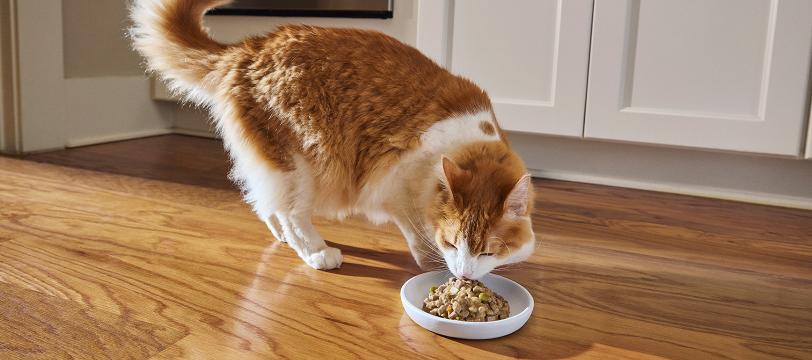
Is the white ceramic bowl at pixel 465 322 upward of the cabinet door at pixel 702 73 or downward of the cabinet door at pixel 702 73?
downward

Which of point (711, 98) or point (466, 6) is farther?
point (466, 6)

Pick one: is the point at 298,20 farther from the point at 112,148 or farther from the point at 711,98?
the point at 711,98

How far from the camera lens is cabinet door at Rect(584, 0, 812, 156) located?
6.16ft

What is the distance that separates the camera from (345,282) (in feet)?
4.24

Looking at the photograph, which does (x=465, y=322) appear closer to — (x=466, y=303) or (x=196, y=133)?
(x=466, y=303)

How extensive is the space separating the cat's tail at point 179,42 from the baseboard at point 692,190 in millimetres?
1322

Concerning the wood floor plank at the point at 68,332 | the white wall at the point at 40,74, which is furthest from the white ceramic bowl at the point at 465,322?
the white wall at the point at 40,74

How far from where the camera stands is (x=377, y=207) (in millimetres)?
1393

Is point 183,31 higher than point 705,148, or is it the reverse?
point 183,31

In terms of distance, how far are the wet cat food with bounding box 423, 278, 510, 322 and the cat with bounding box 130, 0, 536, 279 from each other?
0.50ft

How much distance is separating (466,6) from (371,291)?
1.29 metres

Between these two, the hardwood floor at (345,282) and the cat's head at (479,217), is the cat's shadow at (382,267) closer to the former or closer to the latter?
the hardwood floor at (345,282)

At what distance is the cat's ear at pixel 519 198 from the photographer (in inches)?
42.4

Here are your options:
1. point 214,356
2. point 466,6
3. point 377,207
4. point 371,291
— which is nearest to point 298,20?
point 466,6
